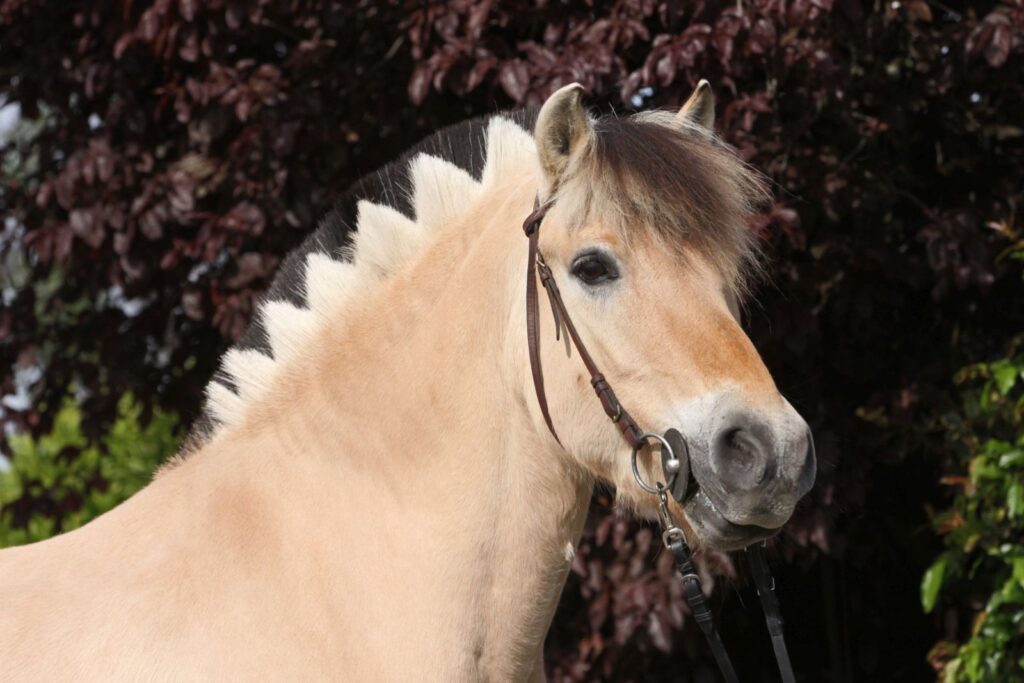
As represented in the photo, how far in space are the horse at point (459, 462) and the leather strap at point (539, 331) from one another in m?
0.01

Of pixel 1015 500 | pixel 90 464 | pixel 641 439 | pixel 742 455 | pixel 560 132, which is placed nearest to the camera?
pixel 742 455

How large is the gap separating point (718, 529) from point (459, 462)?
1.76ft

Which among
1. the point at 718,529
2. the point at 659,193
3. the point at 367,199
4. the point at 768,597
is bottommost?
the point at 768,597

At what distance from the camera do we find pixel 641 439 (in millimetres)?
2133

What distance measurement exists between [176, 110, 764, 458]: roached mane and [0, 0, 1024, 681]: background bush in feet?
3.61

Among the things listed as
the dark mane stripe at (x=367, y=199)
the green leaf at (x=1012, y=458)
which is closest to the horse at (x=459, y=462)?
the dark mane stripe at (x=367, y=199)

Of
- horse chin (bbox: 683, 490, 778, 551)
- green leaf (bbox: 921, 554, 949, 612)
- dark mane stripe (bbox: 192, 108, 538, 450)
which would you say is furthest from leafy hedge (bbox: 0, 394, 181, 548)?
horse chin (bbox: 683, 490, 778, 551)

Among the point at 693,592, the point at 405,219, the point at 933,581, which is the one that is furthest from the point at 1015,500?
the point at 405,219

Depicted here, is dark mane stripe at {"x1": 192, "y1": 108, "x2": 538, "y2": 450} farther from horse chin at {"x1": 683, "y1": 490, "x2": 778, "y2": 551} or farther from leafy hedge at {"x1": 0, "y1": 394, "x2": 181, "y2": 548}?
leafy hedge at {"x1": 0, "y1": 394, "x2": 181, "y2": 548}

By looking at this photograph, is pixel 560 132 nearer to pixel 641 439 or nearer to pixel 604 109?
pixel 641 439

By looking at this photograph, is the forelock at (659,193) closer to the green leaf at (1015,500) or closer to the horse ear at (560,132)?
the horse ear at (560,132)

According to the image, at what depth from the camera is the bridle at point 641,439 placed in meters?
2.08

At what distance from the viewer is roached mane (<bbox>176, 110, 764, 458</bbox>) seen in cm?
A: 228

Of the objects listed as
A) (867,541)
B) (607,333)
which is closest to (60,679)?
(607,333)
